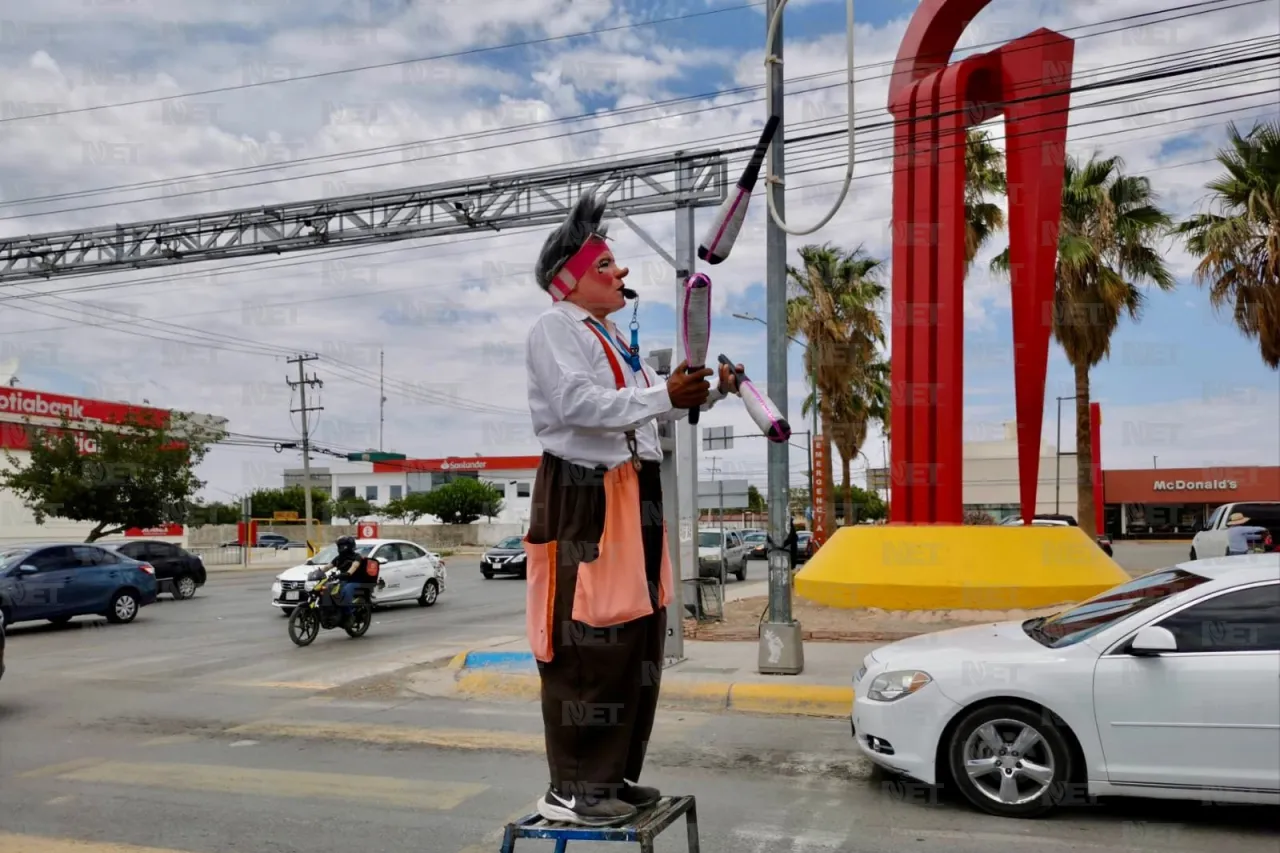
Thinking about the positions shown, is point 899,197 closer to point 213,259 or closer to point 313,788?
point 313,788

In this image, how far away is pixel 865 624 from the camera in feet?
45.6

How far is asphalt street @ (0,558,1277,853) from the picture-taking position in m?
5.22

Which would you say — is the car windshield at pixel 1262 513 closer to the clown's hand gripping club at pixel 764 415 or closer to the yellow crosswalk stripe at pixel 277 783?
the yellow crosswalk stripe at pixel 277 783

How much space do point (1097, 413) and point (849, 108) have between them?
151 ft

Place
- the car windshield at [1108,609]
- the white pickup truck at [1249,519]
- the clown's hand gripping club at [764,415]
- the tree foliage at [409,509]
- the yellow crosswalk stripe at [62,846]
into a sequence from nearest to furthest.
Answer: the clown's hand gripping club at [764,415] < the yellow crosswalk stripe at [62,846] < the car windshield at [1108,609] < the white pickup truck at [1249,519] < the tree foliage at [409,509]

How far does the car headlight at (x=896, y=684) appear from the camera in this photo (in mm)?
5875

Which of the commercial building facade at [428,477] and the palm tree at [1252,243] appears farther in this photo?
the commercial building facade at [428,477]

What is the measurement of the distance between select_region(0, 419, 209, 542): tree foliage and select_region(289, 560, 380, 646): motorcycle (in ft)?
62.0

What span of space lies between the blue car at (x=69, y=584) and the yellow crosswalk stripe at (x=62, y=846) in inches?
499

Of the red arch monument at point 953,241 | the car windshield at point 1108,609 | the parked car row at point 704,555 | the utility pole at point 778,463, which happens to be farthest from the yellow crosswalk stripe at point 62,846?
the parked car row at point 704,555

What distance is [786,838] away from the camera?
17.0 feet

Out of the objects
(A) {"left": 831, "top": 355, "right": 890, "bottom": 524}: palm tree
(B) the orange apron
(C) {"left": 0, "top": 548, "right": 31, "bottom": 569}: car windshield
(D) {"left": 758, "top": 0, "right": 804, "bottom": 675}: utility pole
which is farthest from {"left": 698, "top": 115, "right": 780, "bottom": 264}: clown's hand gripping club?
(A) {"left": 831, "top": 355, "right": 890, "bottom": 524}: palm tree

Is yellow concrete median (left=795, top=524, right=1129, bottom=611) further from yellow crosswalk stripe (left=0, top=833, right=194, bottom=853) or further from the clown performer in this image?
the clown performer

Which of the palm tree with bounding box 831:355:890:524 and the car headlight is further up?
the palm tree with bounding box 831:355:890:524
